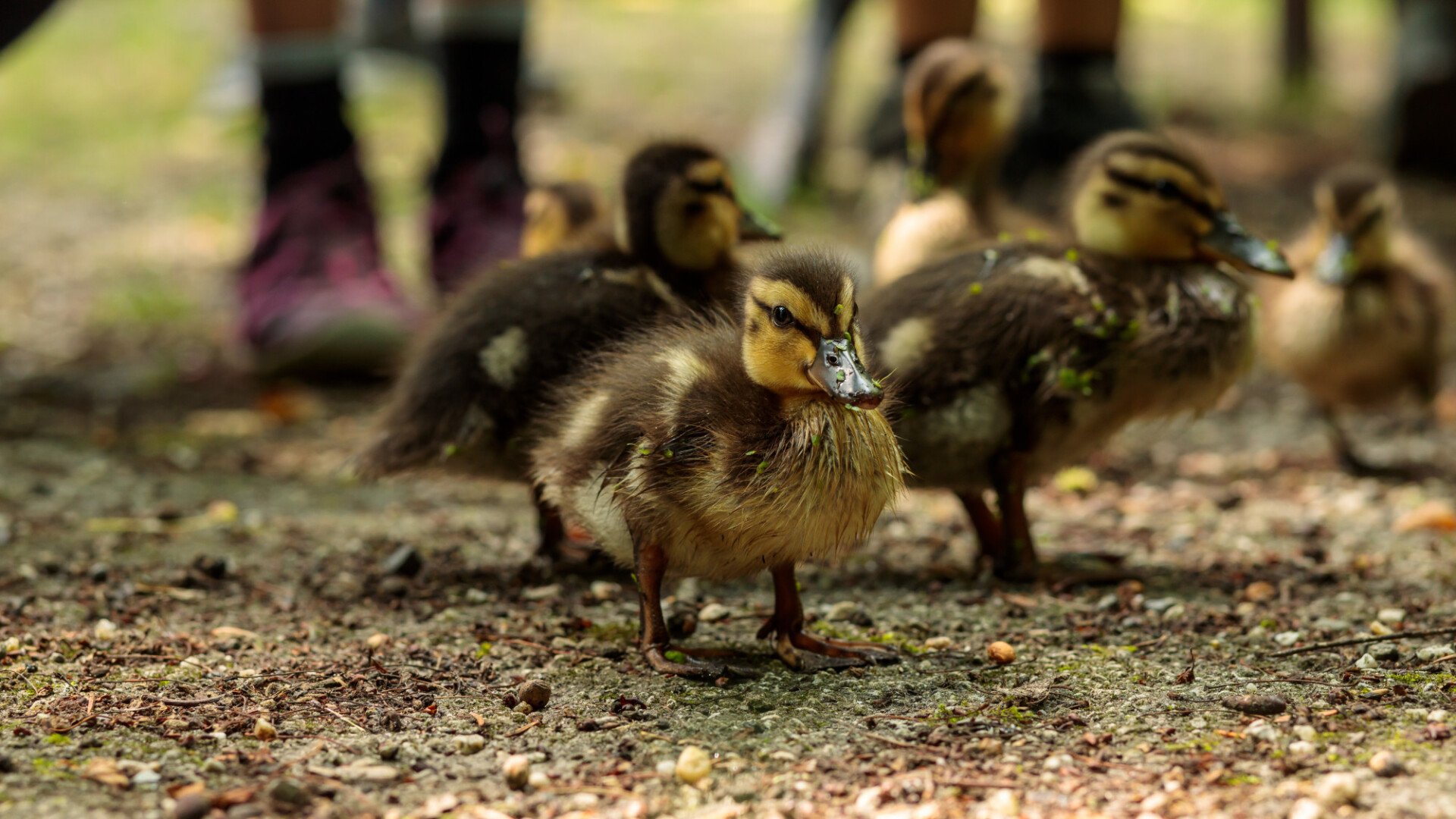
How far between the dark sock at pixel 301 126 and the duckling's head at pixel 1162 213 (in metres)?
3.27

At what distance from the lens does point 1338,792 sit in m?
2.21

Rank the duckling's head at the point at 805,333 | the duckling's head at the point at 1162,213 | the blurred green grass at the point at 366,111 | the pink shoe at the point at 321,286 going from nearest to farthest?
the duckling's head at the point at 805,333 < the duckling's head at the point at 1162,213 < the pink shoe at the point at 321,286 < the blurred green grass at the point at 366,111

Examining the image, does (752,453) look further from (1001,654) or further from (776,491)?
(1001,654)

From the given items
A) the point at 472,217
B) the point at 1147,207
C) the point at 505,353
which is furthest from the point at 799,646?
the point at 472,217

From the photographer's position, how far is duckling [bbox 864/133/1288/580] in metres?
3.40

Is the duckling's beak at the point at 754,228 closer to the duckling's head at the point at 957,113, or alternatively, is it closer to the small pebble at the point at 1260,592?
the duckling's head at the point at 957,113

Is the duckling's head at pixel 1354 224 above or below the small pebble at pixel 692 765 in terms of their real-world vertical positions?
above

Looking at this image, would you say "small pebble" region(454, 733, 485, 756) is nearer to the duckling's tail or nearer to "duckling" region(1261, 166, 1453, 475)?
the duckling's tail

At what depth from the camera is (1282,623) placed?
317 centimetres

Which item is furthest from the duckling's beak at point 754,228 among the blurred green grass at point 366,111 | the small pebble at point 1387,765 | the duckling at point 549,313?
the small pebble at point 1387,765

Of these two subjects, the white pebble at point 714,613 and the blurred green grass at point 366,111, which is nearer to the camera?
the white pebble at point 714,613

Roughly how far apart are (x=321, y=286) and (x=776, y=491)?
3446mm

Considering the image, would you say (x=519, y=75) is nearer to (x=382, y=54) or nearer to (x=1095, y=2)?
(x=1095, y=2)

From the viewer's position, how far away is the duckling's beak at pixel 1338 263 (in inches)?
186
